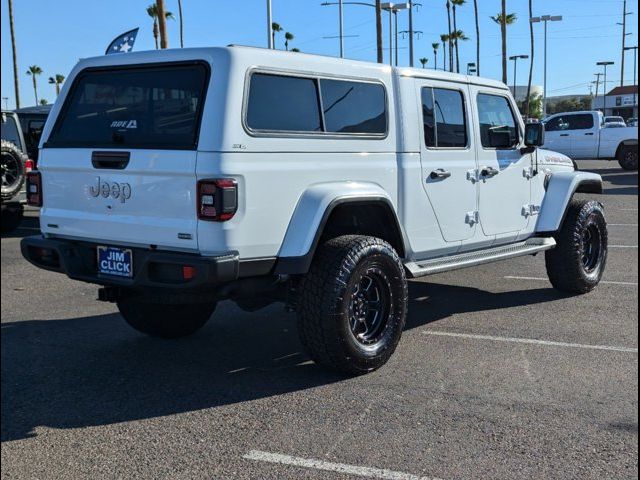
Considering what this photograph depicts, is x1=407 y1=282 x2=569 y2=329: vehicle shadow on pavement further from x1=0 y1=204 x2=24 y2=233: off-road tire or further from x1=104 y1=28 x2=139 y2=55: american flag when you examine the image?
x1=0 y1=204 x2=24 y2=233: off-road tire

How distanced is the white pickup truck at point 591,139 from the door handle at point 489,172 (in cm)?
1730

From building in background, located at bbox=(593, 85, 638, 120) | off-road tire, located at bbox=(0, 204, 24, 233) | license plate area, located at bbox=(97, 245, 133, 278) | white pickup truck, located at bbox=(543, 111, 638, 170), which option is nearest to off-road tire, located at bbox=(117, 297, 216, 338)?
license plate area, located at bbox=(97, 245, 133, 278)

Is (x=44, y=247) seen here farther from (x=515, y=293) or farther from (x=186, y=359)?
(x=515, y=293)

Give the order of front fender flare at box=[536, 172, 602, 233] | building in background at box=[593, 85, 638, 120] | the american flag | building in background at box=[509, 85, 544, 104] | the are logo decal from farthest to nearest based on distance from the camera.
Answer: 1. building in background at box=[509, 85, 544, 104]
2. building in background at box=[593, 85, 638, 120]
3. front fender flare at box=[536, 172, 602, 233]
4. the american flag
5. the are logo decal

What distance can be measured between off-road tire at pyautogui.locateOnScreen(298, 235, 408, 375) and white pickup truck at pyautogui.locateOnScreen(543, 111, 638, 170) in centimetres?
1916

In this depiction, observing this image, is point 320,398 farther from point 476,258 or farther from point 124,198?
point 476,258

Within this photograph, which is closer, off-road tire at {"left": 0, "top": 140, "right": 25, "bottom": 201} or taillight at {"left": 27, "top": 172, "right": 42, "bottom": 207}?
taillight at {"left": 27, "top": 172, "right": 42, "bottom": 207}

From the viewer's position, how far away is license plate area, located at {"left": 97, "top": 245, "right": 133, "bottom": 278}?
14.9 feet

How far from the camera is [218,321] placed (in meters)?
6.43

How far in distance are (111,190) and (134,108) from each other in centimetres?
56

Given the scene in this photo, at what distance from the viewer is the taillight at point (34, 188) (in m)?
5.06

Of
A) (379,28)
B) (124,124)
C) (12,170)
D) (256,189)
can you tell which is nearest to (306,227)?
(256,189)

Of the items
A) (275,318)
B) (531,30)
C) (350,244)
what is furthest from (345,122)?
(531,30)

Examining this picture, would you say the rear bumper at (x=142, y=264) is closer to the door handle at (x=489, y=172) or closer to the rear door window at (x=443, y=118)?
the rear door window at (x=443, y=118)
